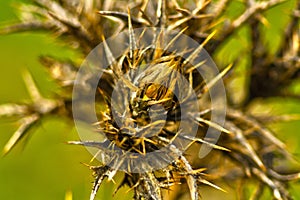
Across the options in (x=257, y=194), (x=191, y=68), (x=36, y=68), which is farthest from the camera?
(x=36, y=68)

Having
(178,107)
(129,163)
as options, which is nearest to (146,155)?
(129,163)

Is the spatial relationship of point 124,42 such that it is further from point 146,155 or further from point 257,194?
point 257,194

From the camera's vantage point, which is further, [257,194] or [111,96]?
[257,194]

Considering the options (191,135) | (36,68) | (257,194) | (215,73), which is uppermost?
(36,68)

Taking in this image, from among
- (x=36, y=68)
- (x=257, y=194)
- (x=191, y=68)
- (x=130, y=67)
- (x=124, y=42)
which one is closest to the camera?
(x=130, y=67)

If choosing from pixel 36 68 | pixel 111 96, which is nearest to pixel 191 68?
pixel 111 96

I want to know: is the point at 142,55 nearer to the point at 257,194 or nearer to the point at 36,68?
the point at 257,194

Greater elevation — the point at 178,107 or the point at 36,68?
the point at 36,68

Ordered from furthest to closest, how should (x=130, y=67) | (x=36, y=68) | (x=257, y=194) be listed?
(x=36, y=68) → (x=257, y=194) → (x=130, y=67)

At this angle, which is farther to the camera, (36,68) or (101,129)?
(36,68)
